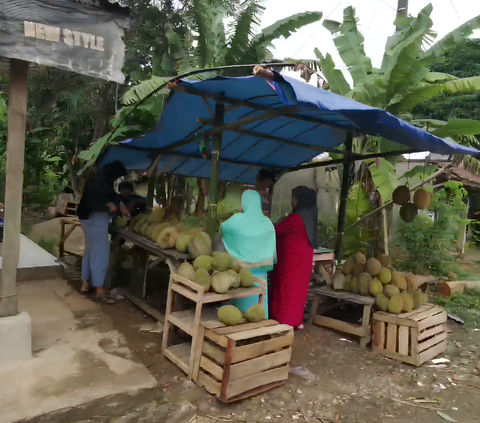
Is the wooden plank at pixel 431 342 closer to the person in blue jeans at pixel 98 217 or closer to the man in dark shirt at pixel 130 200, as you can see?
the person in blue jeans at pixel 98 217

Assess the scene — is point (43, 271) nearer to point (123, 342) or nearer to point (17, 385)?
point (123, 342)

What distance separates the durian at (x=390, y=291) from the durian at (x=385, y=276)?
96 millimetres

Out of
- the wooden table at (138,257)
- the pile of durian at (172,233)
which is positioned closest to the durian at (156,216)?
the pile of durian at (172,233)

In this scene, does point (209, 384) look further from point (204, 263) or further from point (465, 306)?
point (465, 306)

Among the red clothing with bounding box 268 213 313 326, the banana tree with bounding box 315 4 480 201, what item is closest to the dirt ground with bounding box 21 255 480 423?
the red clothing with bounding box 268 213 313 326

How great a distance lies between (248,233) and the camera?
360 centimetres

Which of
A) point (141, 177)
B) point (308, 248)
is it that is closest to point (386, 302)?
point (308, 248)

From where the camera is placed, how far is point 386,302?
13.2 feet

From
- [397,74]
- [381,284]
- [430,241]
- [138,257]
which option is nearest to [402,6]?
[397,74]

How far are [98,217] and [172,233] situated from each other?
4.04ft

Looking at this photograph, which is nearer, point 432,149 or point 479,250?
point 432,149

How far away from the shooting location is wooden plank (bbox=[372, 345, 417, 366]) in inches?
149

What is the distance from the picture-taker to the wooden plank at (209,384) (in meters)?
2.85

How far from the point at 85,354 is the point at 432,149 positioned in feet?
13.1
